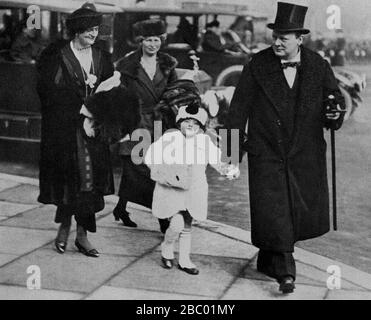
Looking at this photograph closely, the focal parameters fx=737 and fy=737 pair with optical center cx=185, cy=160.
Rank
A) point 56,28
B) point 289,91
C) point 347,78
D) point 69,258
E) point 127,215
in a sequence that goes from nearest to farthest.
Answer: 1. point 289,91
2. point 69,258
3. point 127,215
4. point 56,28
5. point 347,78

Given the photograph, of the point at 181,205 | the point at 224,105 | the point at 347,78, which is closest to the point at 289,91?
the point at 181,205

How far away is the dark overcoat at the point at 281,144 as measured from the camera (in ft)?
15.8

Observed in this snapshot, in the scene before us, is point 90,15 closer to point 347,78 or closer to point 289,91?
point 289,91

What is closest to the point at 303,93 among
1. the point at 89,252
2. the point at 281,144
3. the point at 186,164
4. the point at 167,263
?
the point at 281,144

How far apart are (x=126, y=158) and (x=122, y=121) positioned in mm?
637

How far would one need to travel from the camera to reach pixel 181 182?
4934mm

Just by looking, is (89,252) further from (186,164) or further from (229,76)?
(229,76)

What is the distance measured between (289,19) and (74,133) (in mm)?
1701

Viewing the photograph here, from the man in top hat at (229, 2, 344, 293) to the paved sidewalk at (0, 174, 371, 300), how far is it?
294 millimetres

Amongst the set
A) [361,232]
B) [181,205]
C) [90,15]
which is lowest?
[361,232]

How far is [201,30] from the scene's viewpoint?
10.3 metres

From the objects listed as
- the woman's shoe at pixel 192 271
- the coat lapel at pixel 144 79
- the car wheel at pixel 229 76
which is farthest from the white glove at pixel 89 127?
the car wheel at pixel 229 76

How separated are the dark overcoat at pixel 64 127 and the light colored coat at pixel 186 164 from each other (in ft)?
1.77

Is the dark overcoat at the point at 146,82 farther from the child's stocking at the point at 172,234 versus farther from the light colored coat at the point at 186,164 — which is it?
the child's stocking at the point at 172,234
